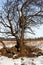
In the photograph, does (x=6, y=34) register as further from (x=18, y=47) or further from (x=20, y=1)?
(x=20, y=1)

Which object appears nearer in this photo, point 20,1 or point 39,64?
point 39,64

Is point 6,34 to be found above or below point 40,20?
below

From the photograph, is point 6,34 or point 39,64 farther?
point 6,34

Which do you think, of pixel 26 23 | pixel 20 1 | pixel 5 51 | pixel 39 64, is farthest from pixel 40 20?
pixel 39 64

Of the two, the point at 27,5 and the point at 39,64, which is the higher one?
the point at 27,5

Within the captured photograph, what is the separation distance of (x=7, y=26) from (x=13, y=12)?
136 centimetres

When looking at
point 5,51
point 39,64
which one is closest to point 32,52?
point 5,51

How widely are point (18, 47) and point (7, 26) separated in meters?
2.14

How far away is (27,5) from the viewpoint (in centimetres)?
1742

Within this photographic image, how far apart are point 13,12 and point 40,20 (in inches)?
99.4

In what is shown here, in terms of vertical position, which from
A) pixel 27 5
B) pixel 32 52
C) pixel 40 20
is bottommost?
pixel 32 52

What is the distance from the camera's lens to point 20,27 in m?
18.0

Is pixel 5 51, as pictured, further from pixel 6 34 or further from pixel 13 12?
Answer: pixel 13 12

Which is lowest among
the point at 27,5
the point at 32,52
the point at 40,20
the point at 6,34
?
the point at 32,52
